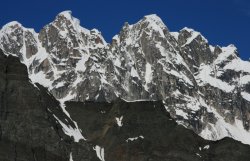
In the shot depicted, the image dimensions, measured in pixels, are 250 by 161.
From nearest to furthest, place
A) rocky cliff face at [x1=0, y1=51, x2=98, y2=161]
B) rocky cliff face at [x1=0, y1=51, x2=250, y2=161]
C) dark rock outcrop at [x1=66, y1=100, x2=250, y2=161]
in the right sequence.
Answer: rocky cliff face at [x1=0, y1=51, x2=98, y2=161], rocky cliff face at [x1=0, y1=51, x2=250, y2=161], dark rock outcrop at [x1=66, y1=100, x2=250, y2=161]

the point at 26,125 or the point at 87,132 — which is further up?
the point at 87,132

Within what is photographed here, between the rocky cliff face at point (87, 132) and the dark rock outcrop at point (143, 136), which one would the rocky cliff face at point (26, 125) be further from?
the dark rock outcrop at point (143, 136)

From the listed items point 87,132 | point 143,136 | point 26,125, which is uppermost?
point 87,132

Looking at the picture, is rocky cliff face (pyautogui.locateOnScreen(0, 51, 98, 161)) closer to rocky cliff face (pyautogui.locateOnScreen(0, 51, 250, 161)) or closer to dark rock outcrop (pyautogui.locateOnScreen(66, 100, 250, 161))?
rocky cliff face (pyautogui.locateOnScreen(0, 51, 250, 161))

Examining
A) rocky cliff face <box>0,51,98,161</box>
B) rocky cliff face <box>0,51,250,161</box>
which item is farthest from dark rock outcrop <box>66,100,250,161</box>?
rocky cliff face <box>0,51,98,161</box>

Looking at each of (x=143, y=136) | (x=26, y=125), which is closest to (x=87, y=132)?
(x=143, y=136)

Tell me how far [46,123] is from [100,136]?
56.2ft

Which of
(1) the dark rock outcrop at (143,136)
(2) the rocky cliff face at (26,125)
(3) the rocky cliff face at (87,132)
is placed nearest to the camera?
(2) the rocky cliff face at (26,125)

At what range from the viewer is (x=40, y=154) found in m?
111

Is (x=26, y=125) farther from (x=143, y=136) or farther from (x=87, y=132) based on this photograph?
(x=143, y=136)

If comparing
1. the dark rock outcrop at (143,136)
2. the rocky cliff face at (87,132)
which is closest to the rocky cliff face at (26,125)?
the rocky cliff face at (87,132)

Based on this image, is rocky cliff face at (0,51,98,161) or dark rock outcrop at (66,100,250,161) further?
dark rock outcrop at (66,100,250,161)

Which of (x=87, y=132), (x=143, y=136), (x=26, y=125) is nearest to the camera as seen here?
(x=26, y=125)

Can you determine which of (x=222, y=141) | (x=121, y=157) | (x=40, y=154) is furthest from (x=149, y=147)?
(x=40, y=154)
